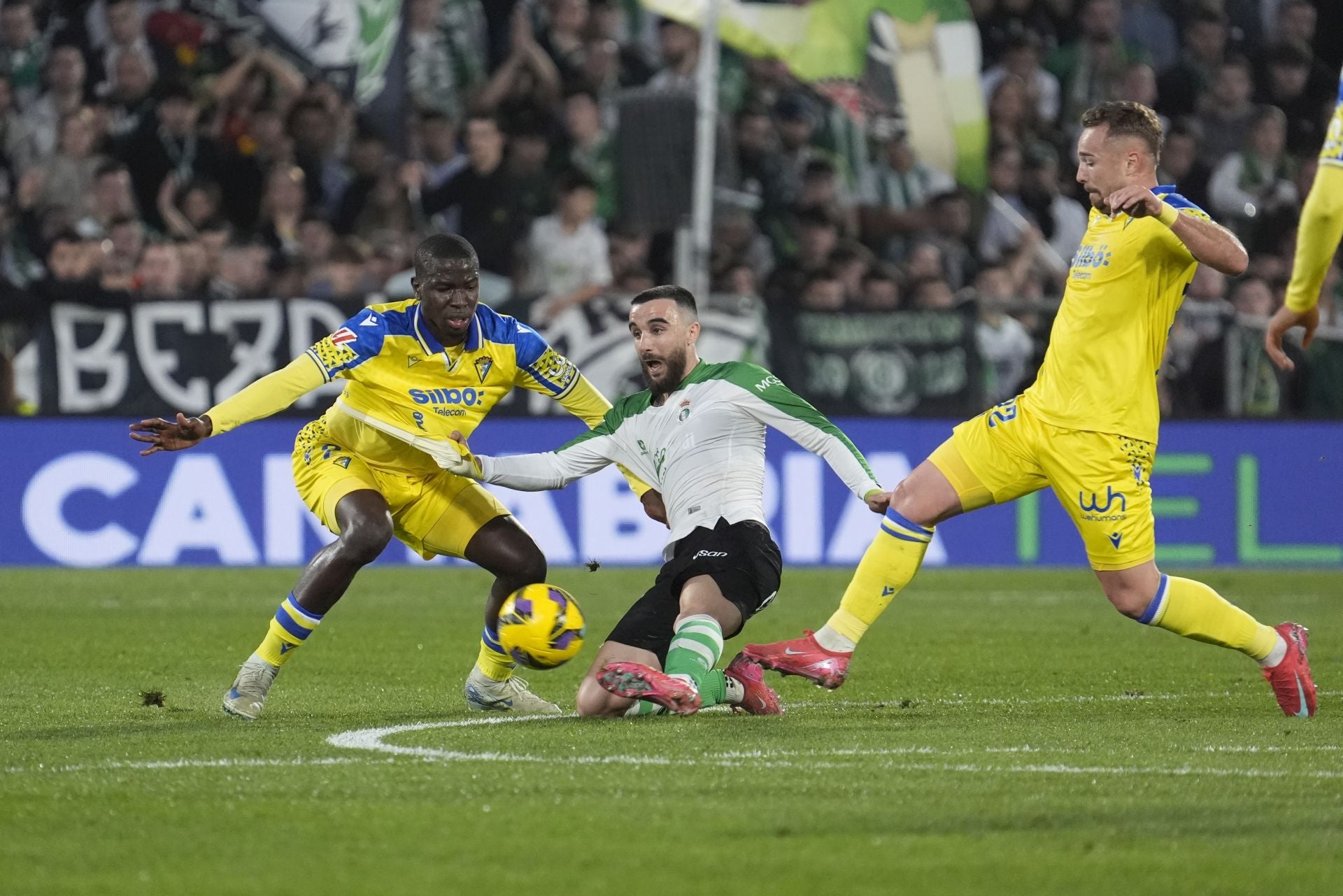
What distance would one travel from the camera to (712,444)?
720cm

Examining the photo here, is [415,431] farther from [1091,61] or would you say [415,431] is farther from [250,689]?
[1091,61]

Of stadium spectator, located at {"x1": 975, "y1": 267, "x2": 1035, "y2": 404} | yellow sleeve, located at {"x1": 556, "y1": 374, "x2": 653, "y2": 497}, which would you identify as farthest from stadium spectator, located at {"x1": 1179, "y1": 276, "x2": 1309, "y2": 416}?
yellow sleeve, located at {"x1": 556, "y1": 374, "x2": 653, "y2": 497}

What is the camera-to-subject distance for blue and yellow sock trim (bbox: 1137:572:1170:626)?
22.5ft

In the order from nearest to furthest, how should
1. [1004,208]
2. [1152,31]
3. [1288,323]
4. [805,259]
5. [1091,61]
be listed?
[1288,323] → [805,259] → [1004,208] → [1091,61] → [1152,31]

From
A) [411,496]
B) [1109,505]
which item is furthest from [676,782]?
[411,496]

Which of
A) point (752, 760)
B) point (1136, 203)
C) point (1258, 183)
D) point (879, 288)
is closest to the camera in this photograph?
point (752, 760)

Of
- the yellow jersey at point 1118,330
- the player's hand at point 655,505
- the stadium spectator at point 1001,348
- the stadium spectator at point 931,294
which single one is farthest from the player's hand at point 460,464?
the stadium spectator at point 931,294

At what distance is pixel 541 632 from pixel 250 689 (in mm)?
1074

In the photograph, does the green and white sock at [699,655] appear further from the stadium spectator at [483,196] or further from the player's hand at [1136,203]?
the stadium spectator at [483,196]

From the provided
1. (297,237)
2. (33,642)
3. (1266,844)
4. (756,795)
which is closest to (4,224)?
(297,237)

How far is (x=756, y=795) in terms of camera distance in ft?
16.8

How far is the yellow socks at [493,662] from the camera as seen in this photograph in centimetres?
739

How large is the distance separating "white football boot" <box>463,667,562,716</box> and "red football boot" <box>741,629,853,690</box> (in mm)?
935

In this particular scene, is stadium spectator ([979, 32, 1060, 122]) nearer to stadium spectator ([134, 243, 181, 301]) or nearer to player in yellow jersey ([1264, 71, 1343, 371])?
stadium spectator ([134, 243, 181, 301])
